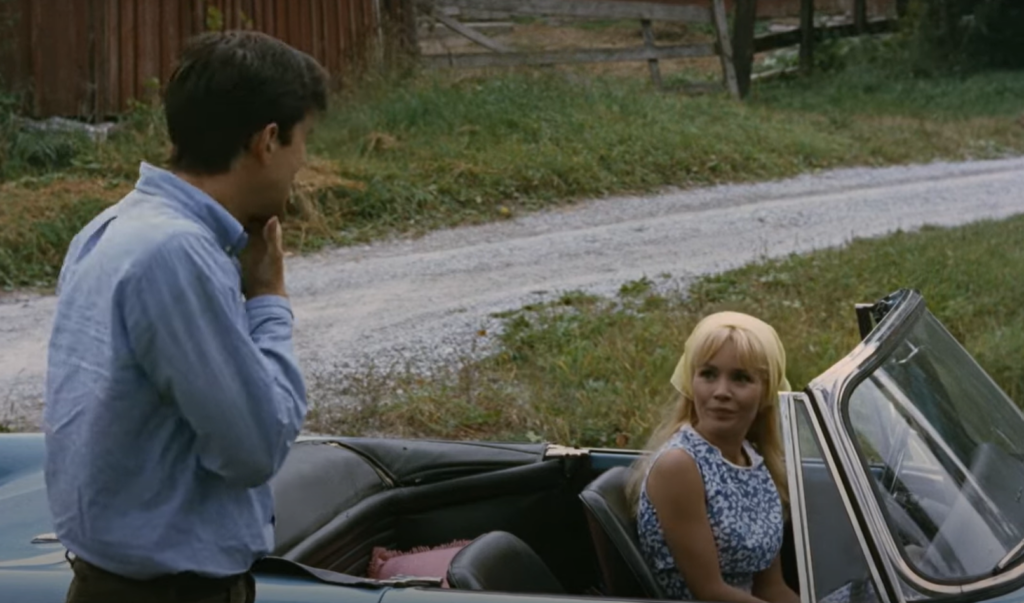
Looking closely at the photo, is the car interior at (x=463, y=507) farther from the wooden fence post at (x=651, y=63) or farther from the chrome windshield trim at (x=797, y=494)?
the wooden fence post at (x=651, y=63)

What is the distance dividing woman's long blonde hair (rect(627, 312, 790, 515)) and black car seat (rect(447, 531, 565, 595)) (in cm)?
30

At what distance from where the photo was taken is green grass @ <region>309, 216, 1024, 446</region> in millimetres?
6395

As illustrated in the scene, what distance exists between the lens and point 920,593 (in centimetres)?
259

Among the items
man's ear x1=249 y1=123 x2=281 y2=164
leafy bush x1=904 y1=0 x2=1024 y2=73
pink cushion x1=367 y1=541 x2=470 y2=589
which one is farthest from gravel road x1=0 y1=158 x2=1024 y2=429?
leafy bush x1=904 y1=0 x2=1024 y2=73

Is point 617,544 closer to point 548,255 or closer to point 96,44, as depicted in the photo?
point 548,255

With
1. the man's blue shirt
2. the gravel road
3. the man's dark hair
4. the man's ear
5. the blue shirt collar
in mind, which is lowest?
the gravel road

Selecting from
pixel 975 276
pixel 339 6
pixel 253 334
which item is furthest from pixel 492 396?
pixel 339 6

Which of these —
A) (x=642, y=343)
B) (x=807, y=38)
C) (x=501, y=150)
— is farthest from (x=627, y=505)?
(x=807, y=38)

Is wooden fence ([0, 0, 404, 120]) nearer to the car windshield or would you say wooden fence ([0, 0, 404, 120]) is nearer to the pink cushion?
the pink cushion

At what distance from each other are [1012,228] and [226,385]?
915 centimetres

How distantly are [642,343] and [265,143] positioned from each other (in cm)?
522

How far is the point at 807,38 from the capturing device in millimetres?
21047

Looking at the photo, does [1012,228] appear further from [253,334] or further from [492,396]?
[253,334]

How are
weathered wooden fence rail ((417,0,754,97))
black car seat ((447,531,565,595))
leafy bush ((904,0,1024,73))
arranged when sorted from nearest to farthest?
black car seat ((447,531,565,595)) < weathered wooden fence rail ((417,0,754,97)) < leafy bush ((904,0,1024,73))
